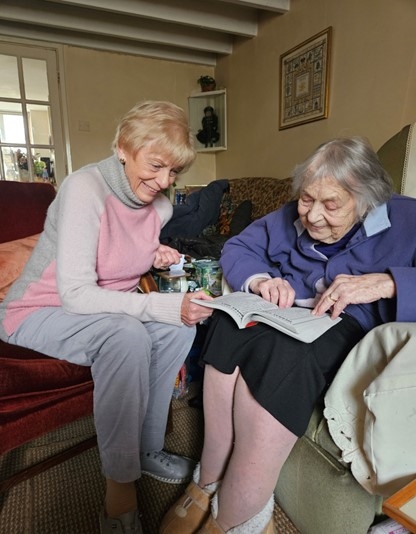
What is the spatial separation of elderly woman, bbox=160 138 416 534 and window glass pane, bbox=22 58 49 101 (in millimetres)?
3507

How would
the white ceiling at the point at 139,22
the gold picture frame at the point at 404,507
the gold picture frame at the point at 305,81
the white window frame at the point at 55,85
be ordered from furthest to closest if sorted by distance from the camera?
1. the white window frame at the point at 55,85
2. the white ceiling at the point at 139,22
3. the gold picture frame at the point at 305,81
4. the gold picture frame at the point at 404,507

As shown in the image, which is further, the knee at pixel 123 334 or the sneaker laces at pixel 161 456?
the sneaker laces at pixel 161 456

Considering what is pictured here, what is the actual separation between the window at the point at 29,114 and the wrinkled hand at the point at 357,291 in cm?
357

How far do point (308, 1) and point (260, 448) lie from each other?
2.91 m

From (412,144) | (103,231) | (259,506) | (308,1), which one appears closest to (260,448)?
(259,506)

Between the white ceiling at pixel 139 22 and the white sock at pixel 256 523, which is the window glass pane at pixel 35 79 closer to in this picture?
the white ceiling at pixel 139 22

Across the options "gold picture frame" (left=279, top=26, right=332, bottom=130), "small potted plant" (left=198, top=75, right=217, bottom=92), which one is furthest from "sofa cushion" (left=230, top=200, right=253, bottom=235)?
"small potted plant" (left=198, top=75, right=217, bottom=92)

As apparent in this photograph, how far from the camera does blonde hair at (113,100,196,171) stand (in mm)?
929

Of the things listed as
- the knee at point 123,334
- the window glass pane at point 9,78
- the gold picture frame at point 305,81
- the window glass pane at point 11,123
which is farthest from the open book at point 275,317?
the window glass pane at point 9,78

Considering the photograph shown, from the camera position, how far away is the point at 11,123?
11.5 feet

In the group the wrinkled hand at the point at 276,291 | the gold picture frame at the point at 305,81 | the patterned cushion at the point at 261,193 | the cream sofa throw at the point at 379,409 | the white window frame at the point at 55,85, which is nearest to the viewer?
the cream sofa throw at the point at 379,409

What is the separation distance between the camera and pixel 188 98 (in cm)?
397

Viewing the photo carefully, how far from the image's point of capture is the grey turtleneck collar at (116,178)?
3.16ft

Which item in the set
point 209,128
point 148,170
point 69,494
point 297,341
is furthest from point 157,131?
point 209,128
